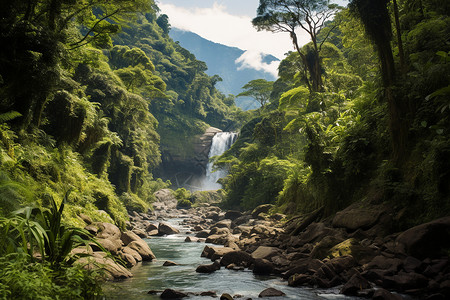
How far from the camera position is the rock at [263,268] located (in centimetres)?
721

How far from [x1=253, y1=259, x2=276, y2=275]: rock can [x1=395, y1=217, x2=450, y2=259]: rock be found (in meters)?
2.92

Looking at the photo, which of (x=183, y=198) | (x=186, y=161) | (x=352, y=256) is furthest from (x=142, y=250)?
(x=186, y=161)

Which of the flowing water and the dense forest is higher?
the dense forest

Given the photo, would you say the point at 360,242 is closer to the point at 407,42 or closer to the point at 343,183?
the point at 343,183

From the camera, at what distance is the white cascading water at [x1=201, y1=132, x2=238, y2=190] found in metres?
49.1

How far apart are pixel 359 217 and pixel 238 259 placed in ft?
10.7

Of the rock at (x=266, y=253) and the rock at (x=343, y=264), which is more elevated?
the rock at (x=343, y=264)

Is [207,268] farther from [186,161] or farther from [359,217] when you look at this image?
[186,161]

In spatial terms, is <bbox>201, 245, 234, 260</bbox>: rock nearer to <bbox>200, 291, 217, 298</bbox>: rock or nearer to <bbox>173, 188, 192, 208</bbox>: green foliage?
<bbox>200, 291, 217, 298</bbox>: rock

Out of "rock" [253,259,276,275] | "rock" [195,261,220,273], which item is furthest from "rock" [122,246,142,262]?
"rock" [253,259,276,275]

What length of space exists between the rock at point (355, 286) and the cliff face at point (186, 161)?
48.1 m

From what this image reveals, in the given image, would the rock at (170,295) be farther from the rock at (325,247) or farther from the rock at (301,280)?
the rock at (325,247)

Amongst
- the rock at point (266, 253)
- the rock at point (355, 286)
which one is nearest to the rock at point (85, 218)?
the rock at point (266, 253)

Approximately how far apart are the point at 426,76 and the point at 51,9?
409 inches
